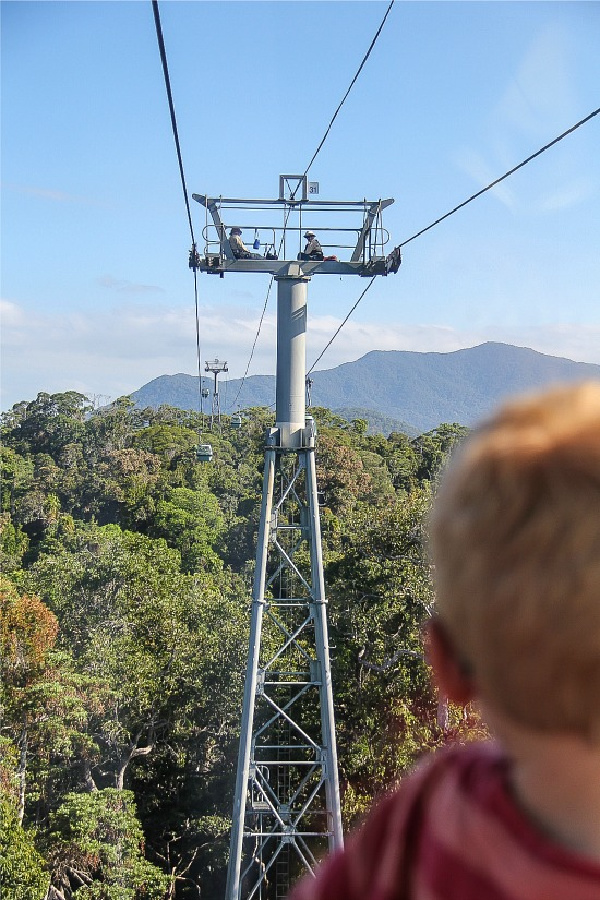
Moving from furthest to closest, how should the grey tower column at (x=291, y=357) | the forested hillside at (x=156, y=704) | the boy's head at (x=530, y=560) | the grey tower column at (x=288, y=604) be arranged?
the forested hillside at (x=156, y=704) < the grey tower column at (x=291, y=357) < the grey tower column at (x=288, y=604) < the boy's head at (x=530, y=560)

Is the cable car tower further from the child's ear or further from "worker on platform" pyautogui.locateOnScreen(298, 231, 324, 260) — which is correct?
the child's ear

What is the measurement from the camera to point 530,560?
1.24ft

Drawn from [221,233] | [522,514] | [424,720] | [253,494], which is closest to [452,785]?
[522,514]

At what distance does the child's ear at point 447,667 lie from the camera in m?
0.41

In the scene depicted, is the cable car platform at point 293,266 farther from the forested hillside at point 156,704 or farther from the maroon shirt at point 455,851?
the maroon shirt at point 455,851

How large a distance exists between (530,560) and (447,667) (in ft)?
0.26

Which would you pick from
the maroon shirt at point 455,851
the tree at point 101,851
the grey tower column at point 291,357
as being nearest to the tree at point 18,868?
the tree at point 101,851

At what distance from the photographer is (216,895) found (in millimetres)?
8484

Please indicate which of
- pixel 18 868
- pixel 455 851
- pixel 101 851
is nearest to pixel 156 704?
pixel 101 851

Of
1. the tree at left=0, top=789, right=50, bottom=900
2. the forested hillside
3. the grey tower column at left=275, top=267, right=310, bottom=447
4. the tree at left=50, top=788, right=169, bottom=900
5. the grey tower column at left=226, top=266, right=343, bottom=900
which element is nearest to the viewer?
the grey tower column at left=226, top=266, right=343, bottom=900

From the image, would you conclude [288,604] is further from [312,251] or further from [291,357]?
[312,251]

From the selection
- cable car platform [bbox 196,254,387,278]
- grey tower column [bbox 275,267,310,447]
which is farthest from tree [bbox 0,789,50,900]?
cable car platform [bbox 196,254,387,278]

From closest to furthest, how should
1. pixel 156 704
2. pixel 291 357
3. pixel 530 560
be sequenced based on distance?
pixel 530 560, pixel 291 357, pixel 156 704

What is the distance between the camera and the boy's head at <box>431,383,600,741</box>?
1.20 feet
